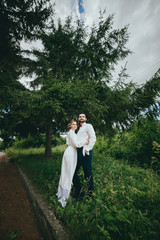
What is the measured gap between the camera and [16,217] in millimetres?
2738

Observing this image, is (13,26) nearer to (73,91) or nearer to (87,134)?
(73,91)

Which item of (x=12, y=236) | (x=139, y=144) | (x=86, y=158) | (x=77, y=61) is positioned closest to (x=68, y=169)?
(x=86, y=158)

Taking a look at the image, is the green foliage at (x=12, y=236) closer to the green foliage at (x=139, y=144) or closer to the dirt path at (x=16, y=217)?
the dirt path at (x=16, y=217)

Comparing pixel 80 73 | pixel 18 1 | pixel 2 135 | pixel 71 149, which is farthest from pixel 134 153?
pixel 18 1

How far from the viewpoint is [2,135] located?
17.9 feet

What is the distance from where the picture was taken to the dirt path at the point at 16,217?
88.3 inches

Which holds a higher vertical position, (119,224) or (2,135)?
(2,135)

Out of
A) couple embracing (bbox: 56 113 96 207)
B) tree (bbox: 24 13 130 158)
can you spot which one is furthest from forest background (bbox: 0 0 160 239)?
couple embracing (bbox: 56 113 96 207)

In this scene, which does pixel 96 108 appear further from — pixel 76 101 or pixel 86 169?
pixel 86 169

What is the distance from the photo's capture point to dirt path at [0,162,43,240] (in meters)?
2.24

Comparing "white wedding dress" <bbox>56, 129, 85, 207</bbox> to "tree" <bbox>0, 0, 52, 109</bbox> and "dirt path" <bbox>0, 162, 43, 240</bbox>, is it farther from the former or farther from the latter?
"tree" <bbox>0, 0, 52, 109</bbox>

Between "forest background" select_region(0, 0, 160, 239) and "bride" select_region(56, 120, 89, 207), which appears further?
"forest background" select_region(0, 0, 160, 239)

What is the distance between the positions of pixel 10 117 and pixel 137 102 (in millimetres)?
6337

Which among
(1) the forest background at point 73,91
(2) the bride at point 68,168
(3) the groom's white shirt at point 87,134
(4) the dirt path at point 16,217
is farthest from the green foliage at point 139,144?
(4) the dirt path at point 16,217
